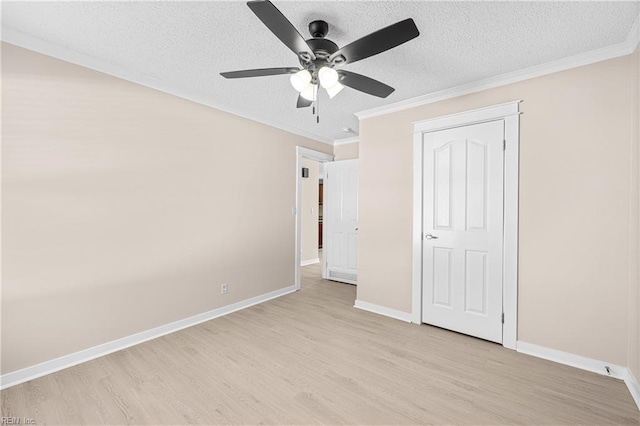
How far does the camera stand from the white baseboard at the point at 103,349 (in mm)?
2069

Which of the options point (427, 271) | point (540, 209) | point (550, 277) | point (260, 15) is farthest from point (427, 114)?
point (260, 15)

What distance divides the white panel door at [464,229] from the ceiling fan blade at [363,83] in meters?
1.24

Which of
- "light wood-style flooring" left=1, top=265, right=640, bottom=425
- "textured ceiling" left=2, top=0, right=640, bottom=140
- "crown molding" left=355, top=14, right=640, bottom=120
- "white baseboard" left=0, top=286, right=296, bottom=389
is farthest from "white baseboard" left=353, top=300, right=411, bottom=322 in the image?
"textured ceiling" left=2, top=0, right=640, bottom=140

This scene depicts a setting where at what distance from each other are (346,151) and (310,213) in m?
2.08

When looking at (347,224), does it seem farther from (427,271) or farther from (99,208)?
(99,208)

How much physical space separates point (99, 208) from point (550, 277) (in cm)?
388

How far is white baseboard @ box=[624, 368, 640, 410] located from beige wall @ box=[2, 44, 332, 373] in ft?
11.6

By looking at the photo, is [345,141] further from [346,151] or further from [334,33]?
[334,33]

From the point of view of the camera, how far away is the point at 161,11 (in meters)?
1.82

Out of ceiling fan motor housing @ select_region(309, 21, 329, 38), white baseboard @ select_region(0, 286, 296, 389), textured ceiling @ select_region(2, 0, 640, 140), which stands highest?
textured ceiling @ select_region(2, 0, 640, 140)

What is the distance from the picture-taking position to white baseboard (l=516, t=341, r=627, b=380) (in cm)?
217

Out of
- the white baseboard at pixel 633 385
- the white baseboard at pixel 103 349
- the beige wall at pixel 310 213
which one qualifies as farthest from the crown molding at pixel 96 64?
the white baseboard at pixel 633 385

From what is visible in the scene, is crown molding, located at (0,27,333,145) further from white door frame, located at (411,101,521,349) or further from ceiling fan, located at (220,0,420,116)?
white door frame, located at (411,101,521,349)

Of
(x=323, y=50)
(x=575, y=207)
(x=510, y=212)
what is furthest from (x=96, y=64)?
(x=575, y=207)
